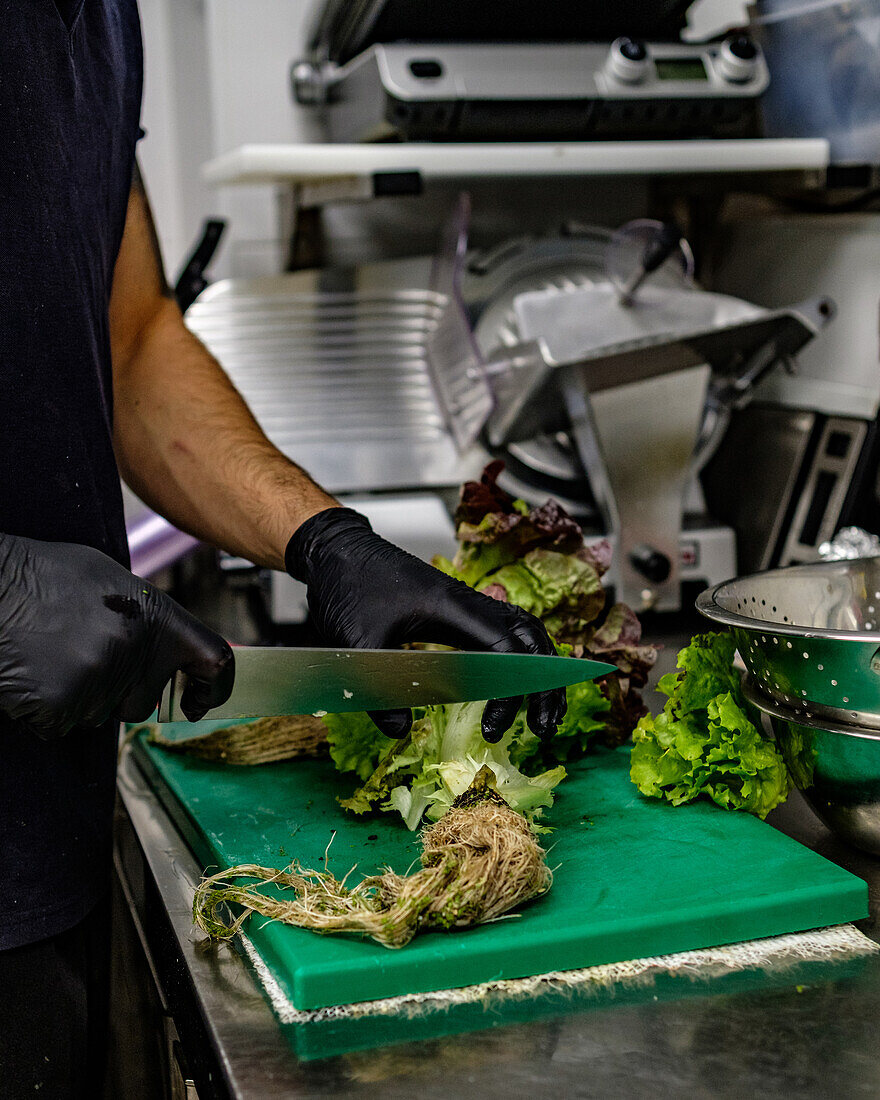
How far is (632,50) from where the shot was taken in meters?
2.07

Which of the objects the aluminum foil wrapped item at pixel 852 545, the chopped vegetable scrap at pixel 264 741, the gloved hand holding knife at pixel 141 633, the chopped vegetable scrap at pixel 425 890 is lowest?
the chopped vegetable scrap at pixel 264 741

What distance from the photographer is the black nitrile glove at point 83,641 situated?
998mm

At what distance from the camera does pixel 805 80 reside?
7.56 feet

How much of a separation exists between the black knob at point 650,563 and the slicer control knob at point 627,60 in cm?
84

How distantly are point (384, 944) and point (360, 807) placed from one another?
27 cm

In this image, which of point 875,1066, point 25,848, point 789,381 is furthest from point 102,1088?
point 789,381

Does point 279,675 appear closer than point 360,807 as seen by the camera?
Yes

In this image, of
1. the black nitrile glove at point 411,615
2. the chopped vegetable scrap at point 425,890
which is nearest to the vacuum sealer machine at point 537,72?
the black nitrile glove at point 411,615

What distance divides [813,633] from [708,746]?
0.20m

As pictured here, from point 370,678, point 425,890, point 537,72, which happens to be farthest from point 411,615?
point 537,72

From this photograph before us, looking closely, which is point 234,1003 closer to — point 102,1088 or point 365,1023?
point 365,1023

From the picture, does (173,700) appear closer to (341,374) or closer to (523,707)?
(523,707)

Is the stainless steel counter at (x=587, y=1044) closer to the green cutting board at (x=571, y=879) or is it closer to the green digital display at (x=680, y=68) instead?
the green cutting board at (x=571, y=879)

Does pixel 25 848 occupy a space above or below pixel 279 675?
below
